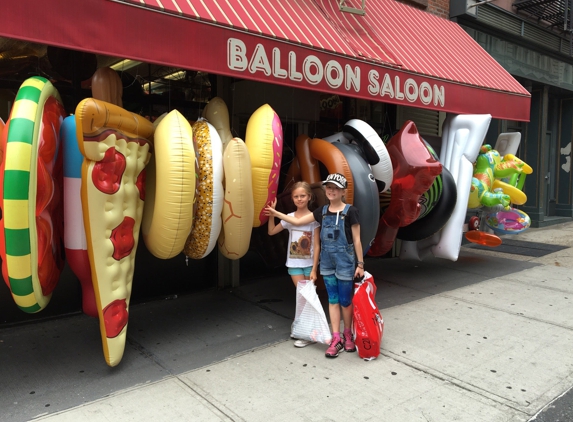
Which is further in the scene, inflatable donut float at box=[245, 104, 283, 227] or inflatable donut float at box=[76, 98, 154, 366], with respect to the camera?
inflatable donut float at box=[245, 104, 283, 227]

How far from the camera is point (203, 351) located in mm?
4199

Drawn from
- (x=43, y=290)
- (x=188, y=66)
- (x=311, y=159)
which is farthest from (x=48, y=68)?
(x=311, y=159)

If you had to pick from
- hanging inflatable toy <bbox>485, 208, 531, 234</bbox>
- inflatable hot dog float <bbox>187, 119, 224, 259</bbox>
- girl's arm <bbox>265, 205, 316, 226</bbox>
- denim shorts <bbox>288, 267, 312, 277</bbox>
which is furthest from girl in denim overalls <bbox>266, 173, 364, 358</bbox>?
hanging inflatable toy <bbox>485, 208, 531, 234</bbox>

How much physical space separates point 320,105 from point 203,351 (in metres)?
4.33

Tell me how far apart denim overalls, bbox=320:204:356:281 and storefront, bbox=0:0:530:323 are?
1.38m

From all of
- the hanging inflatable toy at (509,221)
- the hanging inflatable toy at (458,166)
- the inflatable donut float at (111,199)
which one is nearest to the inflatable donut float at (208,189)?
the inflatable donut float at (111,199)

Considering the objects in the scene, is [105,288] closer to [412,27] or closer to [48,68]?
[48,68]

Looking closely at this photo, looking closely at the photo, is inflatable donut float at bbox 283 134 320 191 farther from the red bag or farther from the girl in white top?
the red bag

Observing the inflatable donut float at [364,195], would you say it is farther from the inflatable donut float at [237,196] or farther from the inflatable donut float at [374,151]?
the inflatable donut float at [237,196]

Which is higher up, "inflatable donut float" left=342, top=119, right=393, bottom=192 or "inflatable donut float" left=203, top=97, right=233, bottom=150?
"inflatable donut float" left=203, top=97, right=233, bottom=150

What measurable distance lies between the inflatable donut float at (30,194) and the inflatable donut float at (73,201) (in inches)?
3.8

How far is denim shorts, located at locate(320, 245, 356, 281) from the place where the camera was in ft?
13.3

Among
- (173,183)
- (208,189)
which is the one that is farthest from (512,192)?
(173,183)

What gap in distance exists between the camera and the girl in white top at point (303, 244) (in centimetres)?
430
